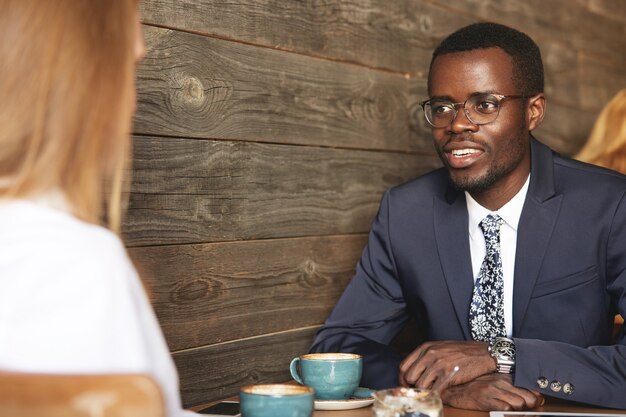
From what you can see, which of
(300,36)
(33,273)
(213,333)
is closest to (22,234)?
(33,273)

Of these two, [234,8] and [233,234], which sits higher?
[234,8]

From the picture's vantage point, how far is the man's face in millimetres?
1941

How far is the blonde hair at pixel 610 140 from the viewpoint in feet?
9.64

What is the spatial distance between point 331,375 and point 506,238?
69 centimetres

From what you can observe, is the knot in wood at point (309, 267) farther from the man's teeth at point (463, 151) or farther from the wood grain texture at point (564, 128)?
the wood grain texture at point (564, 128)

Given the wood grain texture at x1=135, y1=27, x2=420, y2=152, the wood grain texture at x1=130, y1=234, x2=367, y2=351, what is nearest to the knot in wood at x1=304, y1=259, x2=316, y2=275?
the wood grain texture at x1=130, y1=234, x2=367, y2=351

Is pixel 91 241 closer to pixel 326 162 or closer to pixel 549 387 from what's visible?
pixel 549 387

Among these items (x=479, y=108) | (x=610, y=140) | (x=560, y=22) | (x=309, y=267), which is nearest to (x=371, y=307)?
(x=309, y=267)

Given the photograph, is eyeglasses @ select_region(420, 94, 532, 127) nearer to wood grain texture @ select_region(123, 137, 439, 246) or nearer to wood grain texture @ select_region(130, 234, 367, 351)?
wood grain texture @ select_region(123, 137, 439, 246)

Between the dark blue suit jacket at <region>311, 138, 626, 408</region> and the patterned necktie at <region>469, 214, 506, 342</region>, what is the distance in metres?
0.02

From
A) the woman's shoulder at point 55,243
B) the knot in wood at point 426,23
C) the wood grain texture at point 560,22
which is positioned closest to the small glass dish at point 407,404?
the woman's shoulder at point 55,243

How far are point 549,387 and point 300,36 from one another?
976 mm

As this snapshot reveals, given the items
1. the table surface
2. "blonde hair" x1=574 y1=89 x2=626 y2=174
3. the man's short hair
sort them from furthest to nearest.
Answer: "blonde hair" x1=574 y1=89 x2=626 y2=174
the man's short hair
the table surface

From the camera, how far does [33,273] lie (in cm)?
82
